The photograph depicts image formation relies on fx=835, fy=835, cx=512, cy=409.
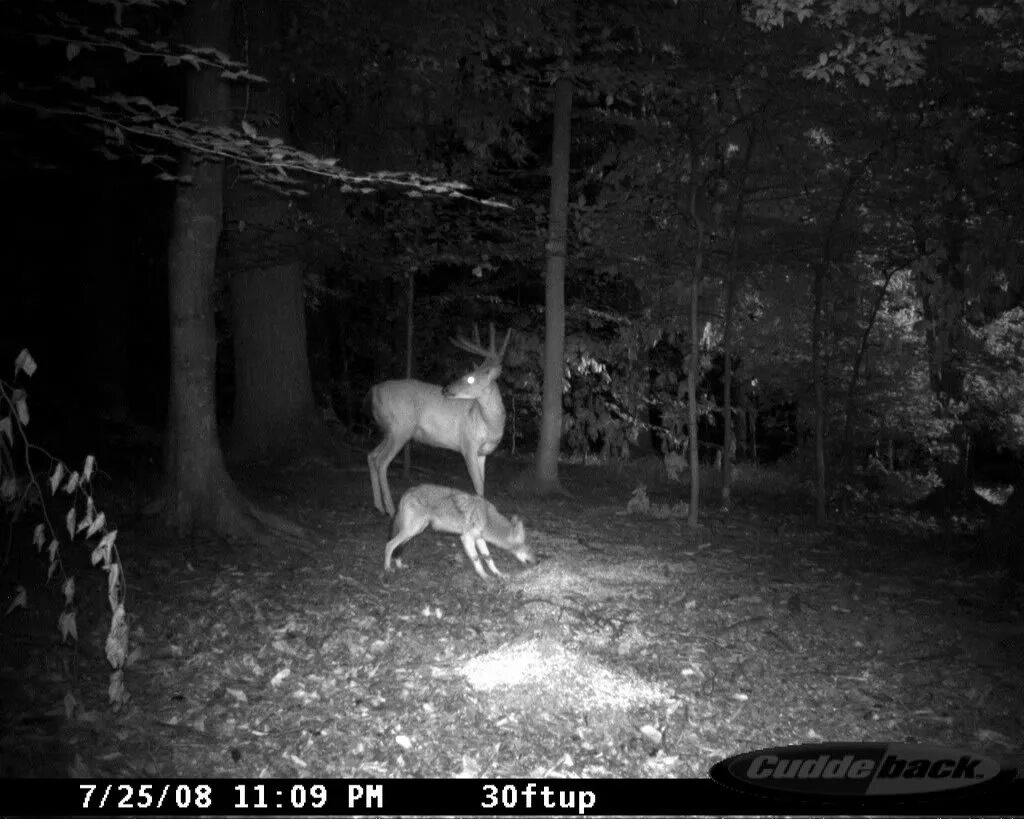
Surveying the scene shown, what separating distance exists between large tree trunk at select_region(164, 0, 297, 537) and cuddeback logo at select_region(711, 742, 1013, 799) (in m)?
4.84

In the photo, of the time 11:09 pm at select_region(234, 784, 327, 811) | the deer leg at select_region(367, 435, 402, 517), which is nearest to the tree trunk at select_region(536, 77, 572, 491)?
the deer leg at select_region(367, 435, 402, 517)

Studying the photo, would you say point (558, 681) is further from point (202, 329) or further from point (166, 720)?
point (202, 329)

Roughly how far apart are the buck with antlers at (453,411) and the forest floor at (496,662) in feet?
6.80

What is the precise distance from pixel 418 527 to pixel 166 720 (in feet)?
10.1

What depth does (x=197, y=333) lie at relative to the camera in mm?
7109

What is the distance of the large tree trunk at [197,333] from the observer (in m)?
7.07

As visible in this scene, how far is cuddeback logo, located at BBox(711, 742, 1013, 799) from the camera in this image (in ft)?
12.5

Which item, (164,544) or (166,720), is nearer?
(166,720)

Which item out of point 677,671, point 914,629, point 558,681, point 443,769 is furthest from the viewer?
point 914,629

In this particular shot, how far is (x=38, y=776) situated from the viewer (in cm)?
335

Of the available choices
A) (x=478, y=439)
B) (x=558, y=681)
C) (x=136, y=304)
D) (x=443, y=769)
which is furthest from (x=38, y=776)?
(x=136, y=304)

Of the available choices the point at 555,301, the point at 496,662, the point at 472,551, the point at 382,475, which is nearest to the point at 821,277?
the point at 555,301

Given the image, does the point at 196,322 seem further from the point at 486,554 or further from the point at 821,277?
the point at 821,277

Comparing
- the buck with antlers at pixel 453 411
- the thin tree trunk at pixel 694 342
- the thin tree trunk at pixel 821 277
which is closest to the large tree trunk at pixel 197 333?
the buck with antlers at pixel 453 411
